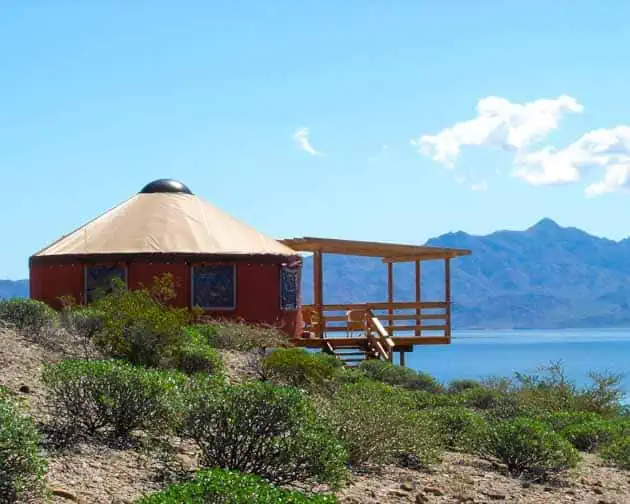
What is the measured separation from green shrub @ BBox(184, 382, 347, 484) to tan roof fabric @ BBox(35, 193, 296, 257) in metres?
11.5

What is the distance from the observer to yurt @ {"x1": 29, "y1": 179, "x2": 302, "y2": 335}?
62.2 ft

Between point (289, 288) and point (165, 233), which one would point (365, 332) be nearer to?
point (289, 288)

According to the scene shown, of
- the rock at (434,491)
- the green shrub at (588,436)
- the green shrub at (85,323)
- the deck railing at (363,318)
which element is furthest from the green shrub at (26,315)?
the deck railing at (363,318)

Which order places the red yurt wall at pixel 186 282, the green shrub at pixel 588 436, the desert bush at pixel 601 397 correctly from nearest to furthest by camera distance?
1. the green shrub at pixel 588 436
2. the desert bush at pixel 601 397
3. the red yurt wall at pixel 186 282

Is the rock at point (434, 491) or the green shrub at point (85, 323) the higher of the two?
the green shrub at point (85, 323)

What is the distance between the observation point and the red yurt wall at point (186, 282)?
18906mm

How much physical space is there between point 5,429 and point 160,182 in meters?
16.2

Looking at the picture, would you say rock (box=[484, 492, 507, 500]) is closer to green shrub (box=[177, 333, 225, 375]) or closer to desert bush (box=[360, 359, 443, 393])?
green shrub (box=[177, 333, 225, 375])

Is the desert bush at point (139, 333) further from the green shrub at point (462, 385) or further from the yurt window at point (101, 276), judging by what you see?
the green shrub at point (462, 385)

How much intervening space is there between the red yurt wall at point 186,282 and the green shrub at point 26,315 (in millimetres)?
4167

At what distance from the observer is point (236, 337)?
16.6 metres

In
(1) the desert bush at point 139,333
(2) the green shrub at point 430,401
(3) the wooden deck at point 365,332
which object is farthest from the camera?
(3) the wooden deck at point 365,332

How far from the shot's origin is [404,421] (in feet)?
31.2

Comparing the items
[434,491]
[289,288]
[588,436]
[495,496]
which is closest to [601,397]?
[588,436]
